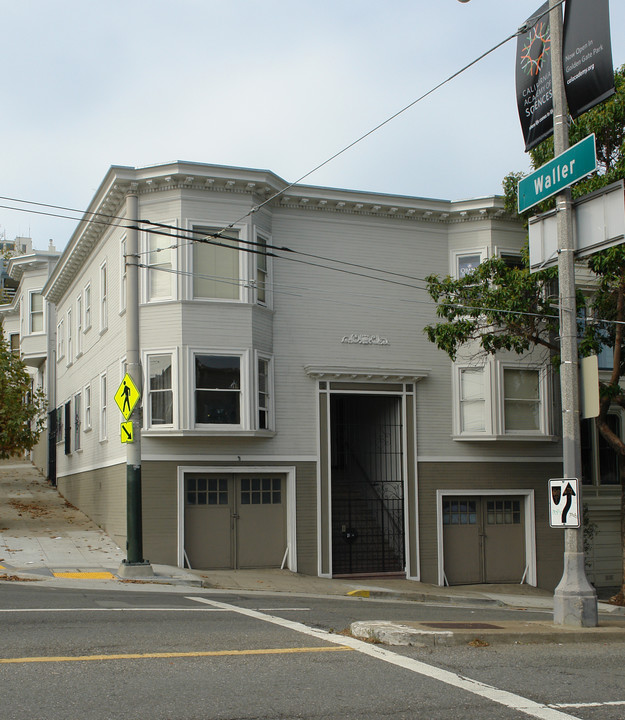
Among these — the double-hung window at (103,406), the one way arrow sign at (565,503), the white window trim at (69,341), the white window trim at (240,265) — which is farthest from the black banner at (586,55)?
the white window trim at (69,341)

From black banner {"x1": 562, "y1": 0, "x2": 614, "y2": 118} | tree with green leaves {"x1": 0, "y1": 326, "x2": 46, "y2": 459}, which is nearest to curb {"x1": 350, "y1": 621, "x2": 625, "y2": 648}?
black banner {"x1": 562, "y1": 0, "x2": 614, "y2": 118}

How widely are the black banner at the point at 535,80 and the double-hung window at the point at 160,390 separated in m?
10.7

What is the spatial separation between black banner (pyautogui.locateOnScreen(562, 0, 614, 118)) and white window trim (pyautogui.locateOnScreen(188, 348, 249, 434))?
10.8m

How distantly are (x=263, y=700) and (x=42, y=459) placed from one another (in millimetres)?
35749

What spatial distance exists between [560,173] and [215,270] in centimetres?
1100

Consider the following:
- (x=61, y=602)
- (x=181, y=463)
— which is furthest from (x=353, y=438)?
(x=61, y=602)

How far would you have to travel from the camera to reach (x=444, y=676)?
7.70 meters

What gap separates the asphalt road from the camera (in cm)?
648

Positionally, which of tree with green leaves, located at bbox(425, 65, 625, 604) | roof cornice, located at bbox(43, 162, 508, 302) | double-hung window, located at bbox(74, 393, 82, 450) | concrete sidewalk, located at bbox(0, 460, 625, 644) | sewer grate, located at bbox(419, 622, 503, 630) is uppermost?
roof cornice, located at bbox(43, 162, 508, 302)

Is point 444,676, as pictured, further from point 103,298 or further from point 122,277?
point 103,298

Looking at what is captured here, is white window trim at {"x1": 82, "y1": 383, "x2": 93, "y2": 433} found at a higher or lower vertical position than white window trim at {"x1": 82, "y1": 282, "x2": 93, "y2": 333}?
lower

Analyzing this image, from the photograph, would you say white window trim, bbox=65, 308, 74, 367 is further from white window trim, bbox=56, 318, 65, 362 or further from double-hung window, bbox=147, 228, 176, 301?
double-hung window, bbox=147, 228, 176, 301

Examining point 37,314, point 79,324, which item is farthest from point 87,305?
point 37,314

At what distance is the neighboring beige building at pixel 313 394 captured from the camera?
2092 cm
